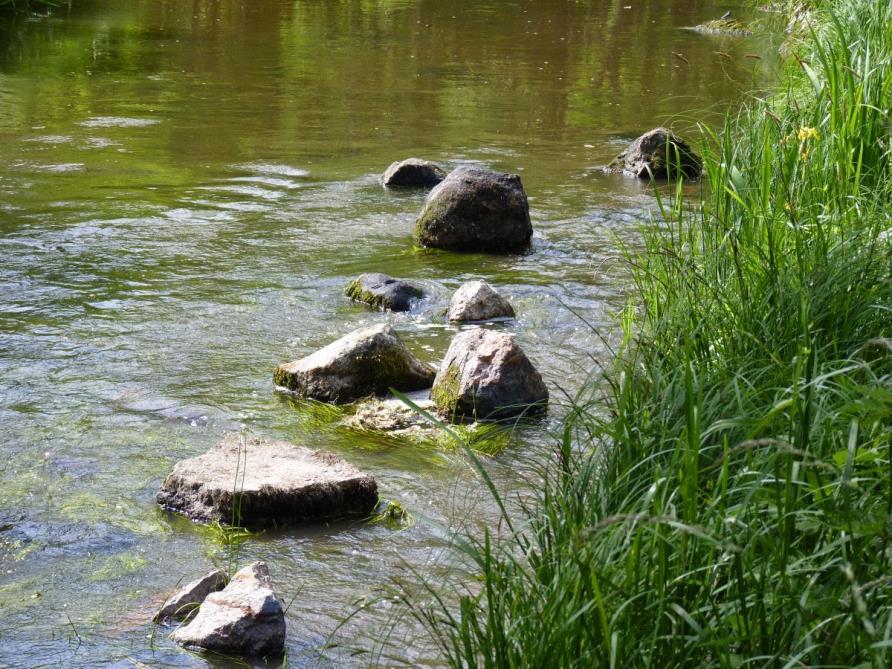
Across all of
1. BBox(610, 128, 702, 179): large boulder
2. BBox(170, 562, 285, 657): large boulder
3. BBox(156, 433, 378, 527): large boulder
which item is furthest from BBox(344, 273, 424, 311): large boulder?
BBox(610, 128, 702, 179): large boulder

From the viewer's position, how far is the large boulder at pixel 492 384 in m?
5.71

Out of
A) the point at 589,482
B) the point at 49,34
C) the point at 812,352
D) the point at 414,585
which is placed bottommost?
the point at 414,585

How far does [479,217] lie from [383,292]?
161cm

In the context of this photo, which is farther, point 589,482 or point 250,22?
point 250,22

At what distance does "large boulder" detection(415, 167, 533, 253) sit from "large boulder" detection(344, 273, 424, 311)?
1269 mm

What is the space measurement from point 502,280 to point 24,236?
355 centimetres

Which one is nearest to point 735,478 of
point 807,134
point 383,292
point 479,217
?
point 807,134

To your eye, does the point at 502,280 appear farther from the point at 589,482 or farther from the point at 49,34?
the point at 49,34

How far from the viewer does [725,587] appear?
8.73 feet

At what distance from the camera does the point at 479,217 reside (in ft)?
28.8

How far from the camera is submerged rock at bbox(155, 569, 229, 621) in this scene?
155 inches

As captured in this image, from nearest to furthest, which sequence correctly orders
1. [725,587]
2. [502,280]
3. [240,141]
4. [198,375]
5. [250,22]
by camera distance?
[725,587] < [198,375] < [502,280] < [240,141] < [250,22]

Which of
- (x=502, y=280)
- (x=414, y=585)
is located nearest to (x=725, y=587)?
(x=414, y=585)

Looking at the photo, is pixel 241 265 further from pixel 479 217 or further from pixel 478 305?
pixel 478 305
